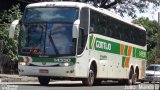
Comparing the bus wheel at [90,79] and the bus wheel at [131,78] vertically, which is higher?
the bus wheel at [90,79]

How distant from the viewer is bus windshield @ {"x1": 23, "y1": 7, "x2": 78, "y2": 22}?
70.0ft

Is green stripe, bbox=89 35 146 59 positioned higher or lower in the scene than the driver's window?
lower

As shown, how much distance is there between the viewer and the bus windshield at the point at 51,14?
21328 millimetres

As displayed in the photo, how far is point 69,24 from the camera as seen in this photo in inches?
831

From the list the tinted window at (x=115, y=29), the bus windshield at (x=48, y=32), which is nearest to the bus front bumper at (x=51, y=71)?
the bus windshield at (x=48, y=32)

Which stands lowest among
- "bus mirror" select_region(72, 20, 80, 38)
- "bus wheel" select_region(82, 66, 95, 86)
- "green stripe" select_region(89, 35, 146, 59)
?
"bus wheel" select_region(82, 66, 95, 86)

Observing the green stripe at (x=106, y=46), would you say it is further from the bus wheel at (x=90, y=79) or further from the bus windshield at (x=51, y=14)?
the bus windshield at (x=51, y=14)

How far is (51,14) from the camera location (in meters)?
21.6

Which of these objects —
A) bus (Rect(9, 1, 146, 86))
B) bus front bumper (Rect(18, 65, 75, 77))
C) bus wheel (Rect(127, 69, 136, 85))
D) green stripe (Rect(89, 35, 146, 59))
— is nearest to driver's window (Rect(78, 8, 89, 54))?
bus (Rect(9, 1, 146, 86))

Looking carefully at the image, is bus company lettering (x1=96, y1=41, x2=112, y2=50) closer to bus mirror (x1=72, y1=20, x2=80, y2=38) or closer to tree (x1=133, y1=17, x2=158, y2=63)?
bus mirror (x1=72, y1=20, x2=80, y2=38)

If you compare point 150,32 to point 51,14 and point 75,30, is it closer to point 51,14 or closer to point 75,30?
point 51,14

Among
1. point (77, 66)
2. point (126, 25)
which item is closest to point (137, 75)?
point (126, 25)

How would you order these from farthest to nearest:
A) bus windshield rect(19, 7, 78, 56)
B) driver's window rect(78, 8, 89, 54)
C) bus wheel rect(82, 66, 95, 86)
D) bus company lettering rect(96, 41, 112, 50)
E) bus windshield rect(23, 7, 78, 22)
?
1. bus company lettering rect(96, 41, 112, 50)
2. bus wheel rect(82, 66, 95, 86)
3. driver's window rect(78, 8, 89, 54)
4. bus windshield rect(23, 7, 78, 22)
5. bus windshield rect(19, 7, 78, 56)

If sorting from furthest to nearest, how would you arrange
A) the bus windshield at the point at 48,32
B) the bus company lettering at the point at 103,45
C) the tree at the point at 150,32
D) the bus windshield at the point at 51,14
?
the tree at the point at 150,32 < the bus company lettering at the point at 103,45 < the bus windshield at the point at 51,14 < the bus windshield at the point at 48,32
